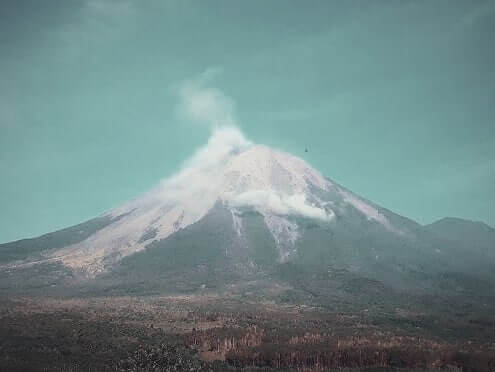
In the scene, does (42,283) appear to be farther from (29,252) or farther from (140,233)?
(140,233)

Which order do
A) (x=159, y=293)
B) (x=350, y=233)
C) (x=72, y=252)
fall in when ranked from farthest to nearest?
(x=350, y=233) → (x=72, y=252) → (x=159, y=293)

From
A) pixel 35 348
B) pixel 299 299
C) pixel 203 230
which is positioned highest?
pixel 203 230

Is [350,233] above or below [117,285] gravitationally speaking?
above

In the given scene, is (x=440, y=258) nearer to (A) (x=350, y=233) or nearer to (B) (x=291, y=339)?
(A) (x=350, y=233)

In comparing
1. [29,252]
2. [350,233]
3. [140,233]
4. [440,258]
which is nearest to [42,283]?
[29,252]

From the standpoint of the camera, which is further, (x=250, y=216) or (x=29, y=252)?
(x=250, y=216)

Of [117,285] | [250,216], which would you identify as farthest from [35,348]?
[250,216]

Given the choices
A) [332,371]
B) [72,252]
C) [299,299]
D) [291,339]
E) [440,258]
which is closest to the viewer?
[332,371]
